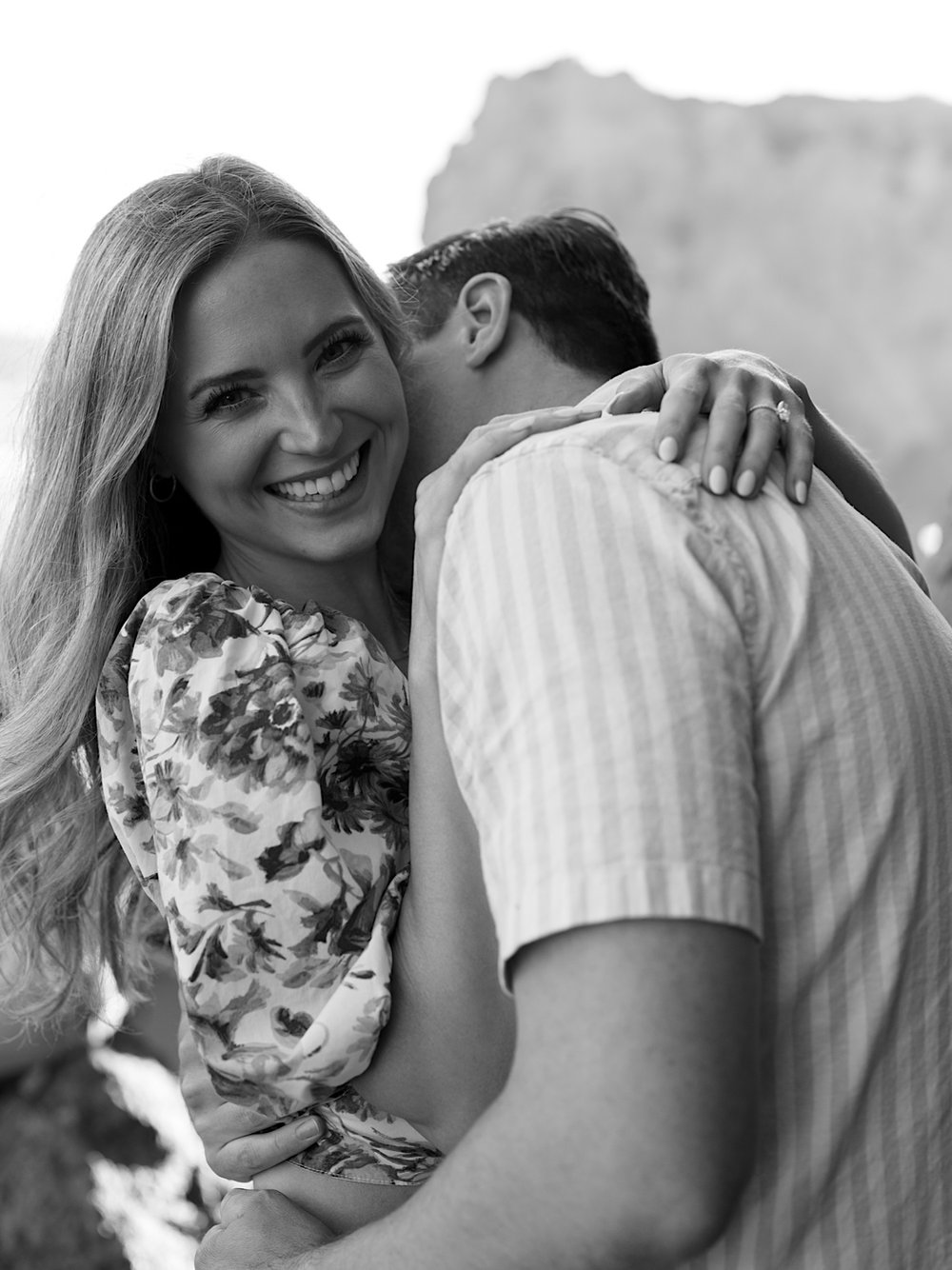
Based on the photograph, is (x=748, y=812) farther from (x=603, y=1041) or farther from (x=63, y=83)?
(x=63, y=83)

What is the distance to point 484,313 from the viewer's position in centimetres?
196

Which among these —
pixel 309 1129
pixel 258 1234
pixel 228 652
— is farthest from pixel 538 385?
pixel 258 1234

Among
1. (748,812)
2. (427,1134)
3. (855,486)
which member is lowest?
(427,1134)

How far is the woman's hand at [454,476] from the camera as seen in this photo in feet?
3.45

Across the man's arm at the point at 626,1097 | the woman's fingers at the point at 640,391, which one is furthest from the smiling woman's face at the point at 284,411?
the man's arm at the point at 626,1097

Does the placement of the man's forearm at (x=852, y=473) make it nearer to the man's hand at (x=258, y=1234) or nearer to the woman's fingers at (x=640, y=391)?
the woman's fingers at (x=640, y=391)

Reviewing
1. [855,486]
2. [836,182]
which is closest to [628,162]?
[836,182]

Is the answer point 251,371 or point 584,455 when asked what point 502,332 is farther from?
point 584,455

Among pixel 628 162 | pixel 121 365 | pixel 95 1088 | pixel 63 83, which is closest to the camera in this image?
pixel 121 365

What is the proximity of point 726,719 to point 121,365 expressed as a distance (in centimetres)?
105

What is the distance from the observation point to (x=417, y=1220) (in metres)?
0.88

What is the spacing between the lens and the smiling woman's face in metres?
1.59

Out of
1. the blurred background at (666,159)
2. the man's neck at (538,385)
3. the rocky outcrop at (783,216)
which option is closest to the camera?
the man's neck at (538,385)

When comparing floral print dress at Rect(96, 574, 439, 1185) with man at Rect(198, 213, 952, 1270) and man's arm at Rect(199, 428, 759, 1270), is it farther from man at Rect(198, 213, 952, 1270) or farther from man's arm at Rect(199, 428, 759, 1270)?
man's arm at Rect(199, 428, 759, 1270)
